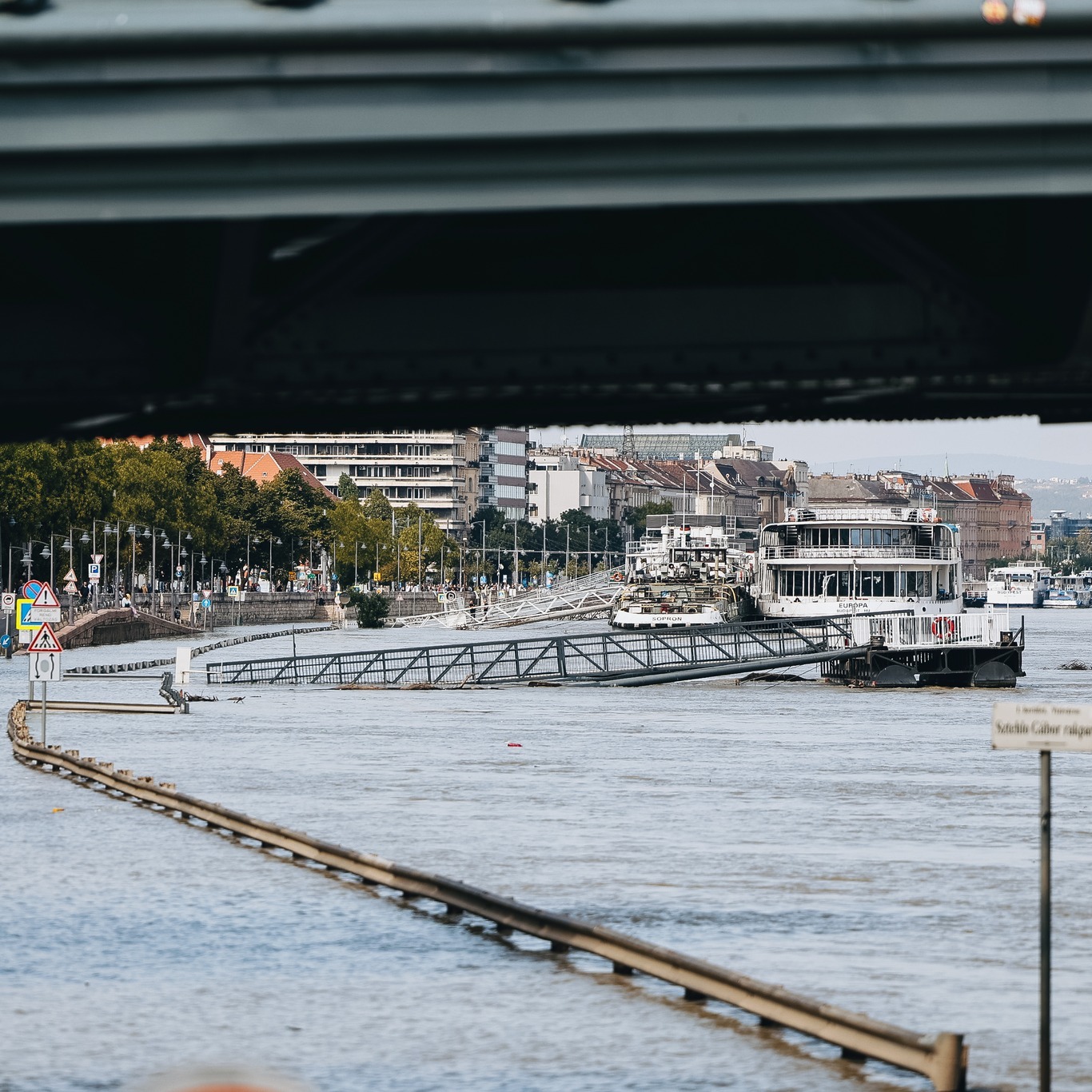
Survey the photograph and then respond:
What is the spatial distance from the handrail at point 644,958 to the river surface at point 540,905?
0.21 metres

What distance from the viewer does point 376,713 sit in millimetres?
65500

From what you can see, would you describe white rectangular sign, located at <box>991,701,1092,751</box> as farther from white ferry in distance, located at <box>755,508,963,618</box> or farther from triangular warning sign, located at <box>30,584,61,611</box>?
white ferry in distance, located at <box>755,508,963,618</box>

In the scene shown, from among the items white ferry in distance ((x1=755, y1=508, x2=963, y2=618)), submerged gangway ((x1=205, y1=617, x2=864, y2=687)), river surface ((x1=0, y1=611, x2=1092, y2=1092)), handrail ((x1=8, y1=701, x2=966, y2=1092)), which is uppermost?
white ferry in distance ((x1=755, y1=508, x2=963, y2=618))

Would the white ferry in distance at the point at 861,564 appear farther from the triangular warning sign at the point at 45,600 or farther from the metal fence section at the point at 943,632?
the triangular warning sign at the point at 45,600

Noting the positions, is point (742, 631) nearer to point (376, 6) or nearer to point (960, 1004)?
point (960, 1004)

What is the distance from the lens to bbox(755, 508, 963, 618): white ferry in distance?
9950 cm

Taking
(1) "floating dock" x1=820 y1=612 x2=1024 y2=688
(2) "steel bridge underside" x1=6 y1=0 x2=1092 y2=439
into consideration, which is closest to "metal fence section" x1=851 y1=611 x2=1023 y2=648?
(1) "floating dock" x1=820 y1=612 x2=1024 y2=688

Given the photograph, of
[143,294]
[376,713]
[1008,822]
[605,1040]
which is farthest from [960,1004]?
[376,713]

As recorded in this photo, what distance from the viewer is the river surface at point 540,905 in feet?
56.0

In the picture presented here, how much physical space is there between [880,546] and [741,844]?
70.2 meters

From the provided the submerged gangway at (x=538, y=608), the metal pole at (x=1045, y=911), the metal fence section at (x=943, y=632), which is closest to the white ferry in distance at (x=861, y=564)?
the metal fence section at (x=943, y=632)

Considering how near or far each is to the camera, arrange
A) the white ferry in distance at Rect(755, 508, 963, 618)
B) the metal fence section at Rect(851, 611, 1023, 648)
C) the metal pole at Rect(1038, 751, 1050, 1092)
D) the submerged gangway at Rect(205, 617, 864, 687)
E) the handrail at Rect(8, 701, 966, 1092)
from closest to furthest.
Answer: the metal pole at Rect(1038, 751, 1050, 1092) < the handrail at Rect(8, 701, 966, 1092) < the submerged gangway at Rect(205, 617, 864, 687) < the metal fence section at Rect(851, 611, 1023, 648) < the white ferry in distance at Rect(755, 508, 963, 618)

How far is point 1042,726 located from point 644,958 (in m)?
7.55

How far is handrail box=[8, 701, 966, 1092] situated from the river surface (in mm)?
209
